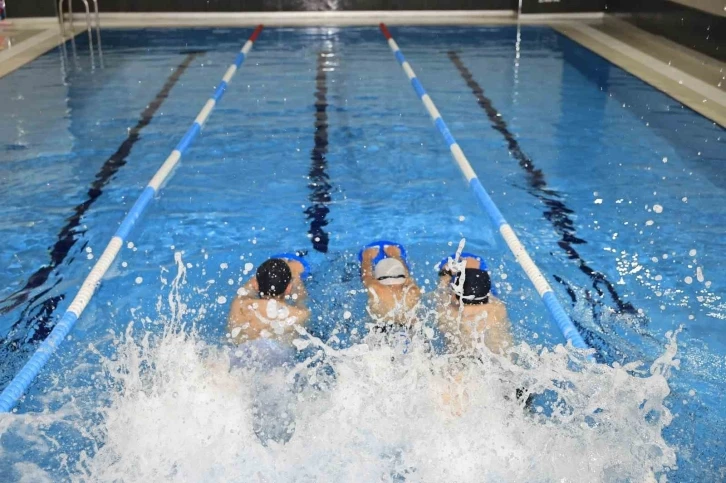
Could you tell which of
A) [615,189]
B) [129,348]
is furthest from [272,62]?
[129,348]

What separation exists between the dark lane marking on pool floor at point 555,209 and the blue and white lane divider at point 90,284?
2123mm

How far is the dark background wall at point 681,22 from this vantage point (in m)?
7.66

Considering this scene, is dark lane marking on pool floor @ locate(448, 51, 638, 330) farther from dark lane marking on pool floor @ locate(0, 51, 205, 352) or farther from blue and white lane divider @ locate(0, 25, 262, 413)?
dark lane marking on pool floor @ locate(0, 51, 205, 352)

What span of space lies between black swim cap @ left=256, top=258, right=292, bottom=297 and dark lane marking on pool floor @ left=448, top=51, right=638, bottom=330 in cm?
131

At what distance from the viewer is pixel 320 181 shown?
4.91 m

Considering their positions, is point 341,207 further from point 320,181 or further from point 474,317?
point 474,317

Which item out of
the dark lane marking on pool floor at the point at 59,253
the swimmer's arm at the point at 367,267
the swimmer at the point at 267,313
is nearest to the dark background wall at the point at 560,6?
the dark lane marking on pool floor at the point at 59,253

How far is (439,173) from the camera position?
5023 millimetres

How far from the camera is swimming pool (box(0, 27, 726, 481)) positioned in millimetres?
2891

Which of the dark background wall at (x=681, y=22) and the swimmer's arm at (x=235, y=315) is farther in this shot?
the dark background wall at (x=681, y=22)

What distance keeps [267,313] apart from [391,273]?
21.3 inches

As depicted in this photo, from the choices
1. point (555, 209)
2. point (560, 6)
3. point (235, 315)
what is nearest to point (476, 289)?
point (235, 315)

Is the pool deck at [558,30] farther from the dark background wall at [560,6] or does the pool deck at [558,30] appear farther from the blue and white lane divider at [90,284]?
the blue and white lane divider at [90,284]

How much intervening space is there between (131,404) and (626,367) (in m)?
1.79
